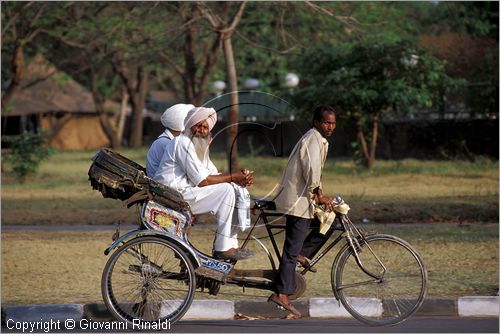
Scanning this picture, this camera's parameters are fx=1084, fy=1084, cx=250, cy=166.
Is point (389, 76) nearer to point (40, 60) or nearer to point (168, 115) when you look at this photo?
point (168, 115)

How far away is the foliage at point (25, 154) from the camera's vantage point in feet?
89.4

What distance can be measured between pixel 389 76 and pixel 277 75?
29.1 meters

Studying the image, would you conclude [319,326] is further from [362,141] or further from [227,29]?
[362,141]

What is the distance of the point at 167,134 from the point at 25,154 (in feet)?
63.8

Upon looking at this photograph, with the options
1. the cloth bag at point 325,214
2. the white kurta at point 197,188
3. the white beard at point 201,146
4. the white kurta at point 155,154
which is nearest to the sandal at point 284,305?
the white kurta at point 197,188

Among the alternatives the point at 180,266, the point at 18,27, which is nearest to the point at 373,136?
the point at 18,27

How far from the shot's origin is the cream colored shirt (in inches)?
326

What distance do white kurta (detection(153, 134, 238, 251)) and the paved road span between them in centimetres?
64

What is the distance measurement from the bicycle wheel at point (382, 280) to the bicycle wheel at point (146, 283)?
1.23 meters

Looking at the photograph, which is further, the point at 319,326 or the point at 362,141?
the point at 362,141

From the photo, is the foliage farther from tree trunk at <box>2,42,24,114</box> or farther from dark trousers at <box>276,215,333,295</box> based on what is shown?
dark trousers at <box>276,215,333,295</box>

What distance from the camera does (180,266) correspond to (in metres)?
8.43

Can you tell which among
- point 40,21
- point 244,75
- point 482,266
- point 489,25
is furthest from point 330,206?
point 244,75

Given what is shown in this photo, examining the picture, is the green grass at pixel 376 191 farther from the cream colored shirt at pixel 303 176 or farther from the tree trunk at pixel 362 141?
the cream colored shirt at pixel 303 176
